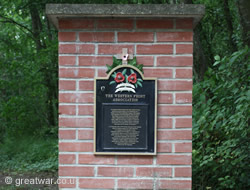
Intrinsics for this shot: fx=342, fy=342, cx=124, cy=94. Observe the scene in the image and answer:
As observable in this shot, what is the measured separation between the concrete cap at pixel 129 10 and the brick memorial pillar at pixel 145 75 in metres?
0.09

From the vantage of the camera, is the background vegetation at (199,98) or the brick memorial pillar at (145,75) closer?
the brick memorial pillar at (145,75)

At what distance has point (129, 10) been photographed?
281 cm

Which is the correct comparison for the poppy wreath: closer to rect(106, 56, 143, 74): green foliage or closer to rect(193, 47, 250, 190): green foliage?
rect(106, 56, 143, 74): green foliage

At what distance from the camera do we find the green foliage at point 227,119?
3853 millimetres

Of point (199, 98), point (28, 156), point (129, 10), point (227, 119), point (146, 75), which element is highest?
point (129, 10)

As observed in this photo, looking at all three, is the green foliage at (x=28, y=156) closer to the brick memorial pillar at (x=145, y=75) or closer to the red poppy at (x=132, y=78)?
the brick memorial pillar at (x=145, y=75)

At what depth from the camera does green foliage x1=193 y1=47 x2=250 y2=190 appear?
3.85m

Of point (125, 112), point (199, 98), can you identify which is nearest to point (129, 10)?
point (125, 112)

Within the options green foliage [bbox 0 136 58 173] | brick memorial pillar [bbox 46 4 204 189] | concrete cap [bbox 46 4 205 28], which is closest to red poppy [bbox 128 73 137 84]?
brick memorial pillar [bbox 46 4 204 189]

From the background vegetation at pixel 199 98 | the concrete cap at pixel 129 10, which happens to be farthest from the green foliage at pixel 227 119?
the concrete cap at pixel 129 10

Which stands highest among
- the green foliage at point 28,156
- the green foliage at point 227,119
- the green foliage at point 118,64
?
the green foliage at point 118,64

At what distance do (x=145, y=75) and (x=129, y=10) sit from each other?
56cm

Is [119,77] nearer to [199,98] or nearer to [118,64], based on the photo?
[118,64]

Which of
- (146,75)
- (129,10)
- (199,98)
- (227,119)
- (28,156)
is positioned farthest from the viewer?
(28,156)
